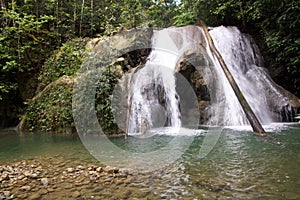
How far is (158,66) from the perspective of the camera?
7715 mm

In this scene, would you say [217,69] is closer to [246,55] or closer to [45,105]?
[246,55]

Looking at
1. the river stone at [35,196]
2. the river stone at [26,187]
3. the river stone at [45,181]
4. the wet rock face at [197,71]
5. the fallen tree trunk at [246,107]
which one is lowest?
the river stone at [35,196]

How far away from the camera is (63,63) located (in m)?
8.62

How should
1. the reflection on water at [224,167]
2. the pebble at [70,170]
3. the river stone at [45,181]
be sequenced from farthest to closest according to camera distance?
the pebble at [70,170]
the river stone at [45,181]
the reflection on water at [224,167]

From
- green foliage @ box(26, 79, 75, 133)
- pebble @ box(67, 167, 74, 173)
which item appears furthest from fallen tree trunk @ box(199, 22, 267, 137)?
green foliage @ box(26, 79, 75, 133)

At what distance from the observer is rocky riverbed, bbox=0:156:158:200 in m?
2.47

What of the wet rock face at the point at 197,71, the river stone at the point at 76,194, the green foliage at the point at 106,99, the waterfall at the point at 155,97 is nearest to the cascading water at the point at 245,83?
the wet rock face at the point at 197,71

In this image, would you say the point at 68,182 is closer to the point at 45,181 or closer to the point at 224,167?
the point at 45,181

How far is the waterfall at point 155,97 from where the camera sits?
21.5 ft

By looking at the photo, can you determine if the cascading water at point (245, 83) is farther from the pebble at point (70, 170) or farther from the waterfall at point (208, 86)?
the pebble at point (70, 170)

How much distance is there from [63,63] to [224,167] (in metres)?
7.18

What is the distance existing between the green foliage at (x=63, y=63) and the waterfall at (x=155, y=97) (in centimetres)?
228

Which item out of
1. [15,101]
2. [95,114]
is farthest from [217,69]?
[15,101]

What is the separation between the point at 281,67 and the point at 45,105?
26.8ft
